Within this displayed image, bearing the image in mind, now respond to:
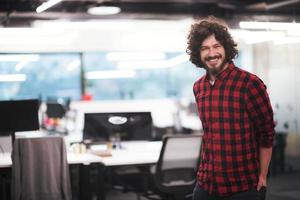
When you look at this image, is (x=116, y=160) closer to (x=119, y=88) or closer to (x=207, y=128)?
(x=207, y=128)

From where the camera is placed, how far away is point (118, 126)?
484 cm

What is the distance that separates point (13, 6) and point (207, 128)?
6.71 metres

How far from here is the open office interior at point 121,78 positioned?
15.8ft

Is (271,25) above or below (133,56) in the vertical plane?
above

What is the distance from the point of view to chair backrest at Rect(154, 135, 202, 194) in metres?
4.34

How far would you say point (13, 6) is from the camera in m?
8.55

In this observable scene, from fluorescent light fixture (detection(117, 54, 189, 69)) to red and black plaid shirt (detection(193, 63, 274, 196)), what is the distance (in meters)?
9.65

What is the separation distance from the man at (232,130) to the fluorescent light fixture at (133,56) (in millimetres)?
8889

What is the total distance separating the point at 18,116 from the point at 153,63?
26.5 feet

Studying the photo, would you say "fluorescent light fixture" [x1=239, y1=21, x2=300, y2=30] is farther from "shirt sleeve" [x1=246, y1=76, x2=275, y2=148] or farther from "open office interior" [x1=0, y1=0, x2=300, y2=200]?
"shirt sleeve" [x1=246, y1=76, x2=275, y2=148]

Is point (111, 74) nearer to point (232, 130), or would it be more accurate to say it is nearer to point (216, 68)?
point (216, 68)

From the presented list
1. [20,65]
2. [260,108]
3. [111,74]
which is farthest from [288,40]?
[111,74]

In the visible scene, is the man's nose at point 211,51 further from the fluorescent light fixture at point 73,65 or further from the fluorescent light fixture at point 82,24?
the fluorescent light fixture at point 73,65

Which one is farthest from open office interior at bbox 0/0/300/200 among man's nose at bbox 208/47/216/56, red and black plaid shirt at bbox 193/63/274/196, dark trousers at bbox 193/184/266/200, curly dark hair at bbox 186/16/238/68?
dark trousers at bbox 193/184/266/200
